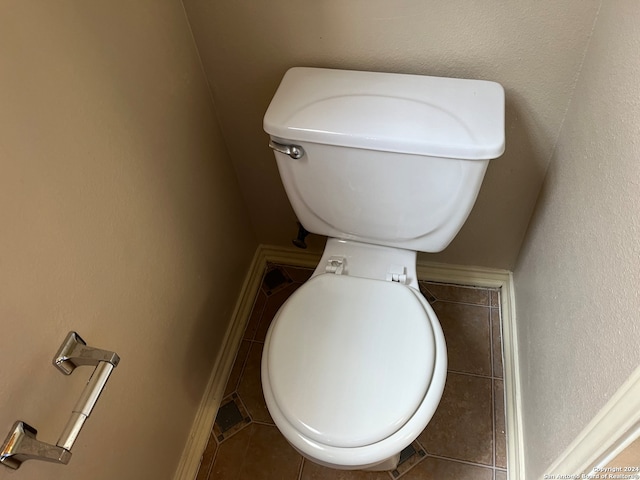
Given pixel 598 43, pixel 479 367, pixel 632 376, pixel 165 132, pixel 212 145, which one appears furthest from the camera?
pixel 479 367

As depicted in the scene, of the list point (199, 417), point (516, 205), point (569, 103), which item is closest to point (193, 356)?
point (199, 417)

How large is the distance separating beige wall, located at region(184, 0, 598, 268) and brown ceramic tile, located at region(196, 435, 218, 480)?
79 cm

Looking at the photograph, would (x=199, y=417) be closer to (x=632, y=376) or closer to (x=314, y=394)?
(x=314, y=394)

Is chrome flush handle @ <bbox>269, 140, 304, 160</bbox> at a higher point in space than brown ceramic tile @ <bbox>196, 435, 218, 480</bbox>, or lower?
higher

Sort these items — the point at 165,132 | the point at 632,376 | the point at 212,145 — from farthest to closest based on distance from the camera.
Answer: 1. the point at 212,145
2. the point at 165,132
3. the point at 632,376

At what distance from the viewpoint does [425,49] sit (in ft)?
3.28

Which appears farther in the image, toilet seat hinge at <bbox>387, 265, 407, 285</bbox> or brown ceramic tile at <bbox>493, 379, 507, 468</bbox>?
brown ceramic tile at <bbox>493, 379, 507, 468</bbox>

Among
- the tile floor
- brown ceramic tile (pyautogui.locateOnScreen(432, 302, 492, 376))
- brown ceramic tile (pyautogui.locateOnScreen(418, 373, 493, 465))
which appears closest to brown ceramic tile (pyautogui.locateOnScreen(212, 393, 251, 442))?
the tile floor

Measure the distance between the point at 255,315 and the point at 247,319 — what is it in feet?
0.09

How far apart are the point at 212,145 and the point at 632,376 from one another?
955mm

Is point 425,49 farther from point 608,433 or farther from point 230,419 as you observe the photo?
point 230,419

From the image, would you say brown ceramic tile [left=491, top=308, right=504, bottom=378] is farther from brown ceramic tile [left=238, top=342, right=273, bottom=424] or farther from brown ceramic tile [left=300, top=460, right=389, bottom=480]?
brown ceramic tile [left=238, top=342, right=273, bottom=424]

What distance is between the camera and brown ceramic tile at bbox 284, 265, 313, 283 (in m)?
1.59

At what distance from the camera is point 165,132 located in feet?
3.29
